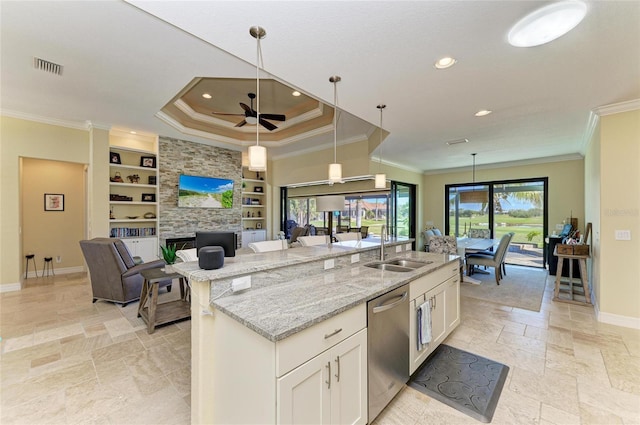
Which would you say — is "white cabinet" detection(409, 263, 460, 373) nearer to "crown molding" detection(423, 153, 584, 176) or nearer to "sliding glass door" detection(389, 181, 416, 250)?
"sliding glass door" detection(389, 181, 416, 250)

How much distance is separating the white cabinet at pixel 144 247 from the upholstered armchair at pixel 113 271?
67.2 inches

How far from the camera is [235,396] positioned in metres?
1.45

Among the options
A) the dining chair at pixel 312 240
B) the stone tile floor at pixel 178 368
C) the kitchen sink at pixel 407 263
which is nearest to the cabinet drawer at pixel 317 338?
the stone tile floor at pixel 178 368

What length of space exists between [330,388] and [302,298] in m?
0.53

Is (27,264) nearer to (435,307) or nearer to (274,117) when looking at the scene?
(274,117)

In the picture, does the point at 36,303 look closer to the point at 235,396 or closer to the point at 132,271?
the point at 132,271

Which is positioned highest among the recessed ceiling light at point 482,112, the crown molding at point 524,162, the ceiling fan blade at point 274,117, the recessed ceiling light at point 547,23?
the ceiling fan blade at point 274,117

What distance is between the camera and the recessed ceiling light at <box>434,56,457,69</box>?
7.43 feet

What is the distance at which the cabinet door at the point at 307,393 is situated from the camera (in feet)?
3.98

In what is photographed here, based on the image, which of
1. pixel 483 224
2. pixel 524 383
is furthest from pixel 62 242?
pixel 483 224

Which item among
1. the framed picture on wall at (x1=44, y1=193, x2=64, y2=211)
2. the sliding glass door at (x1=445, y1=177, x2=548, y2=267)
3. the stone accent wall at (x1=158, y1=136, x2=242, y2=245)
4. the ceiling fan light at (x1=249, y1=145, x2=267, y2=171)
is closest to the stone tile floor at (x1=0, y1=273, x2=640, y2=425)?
the ceiling fan light at (x1=249, y1=145, x2=267, y2=171)

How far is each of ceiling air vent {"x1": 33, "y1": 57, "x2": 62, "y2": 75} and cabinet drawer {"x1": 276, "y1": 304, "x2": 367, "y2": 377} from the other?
13.6 ft

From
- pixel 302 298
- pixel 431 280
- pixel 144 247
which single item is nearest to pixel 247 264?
pixel 302 298

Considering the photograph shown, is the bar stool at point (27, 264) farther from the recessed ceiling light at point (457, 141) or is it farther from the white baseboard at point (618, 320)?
the white baseboard at point (618, 320)
